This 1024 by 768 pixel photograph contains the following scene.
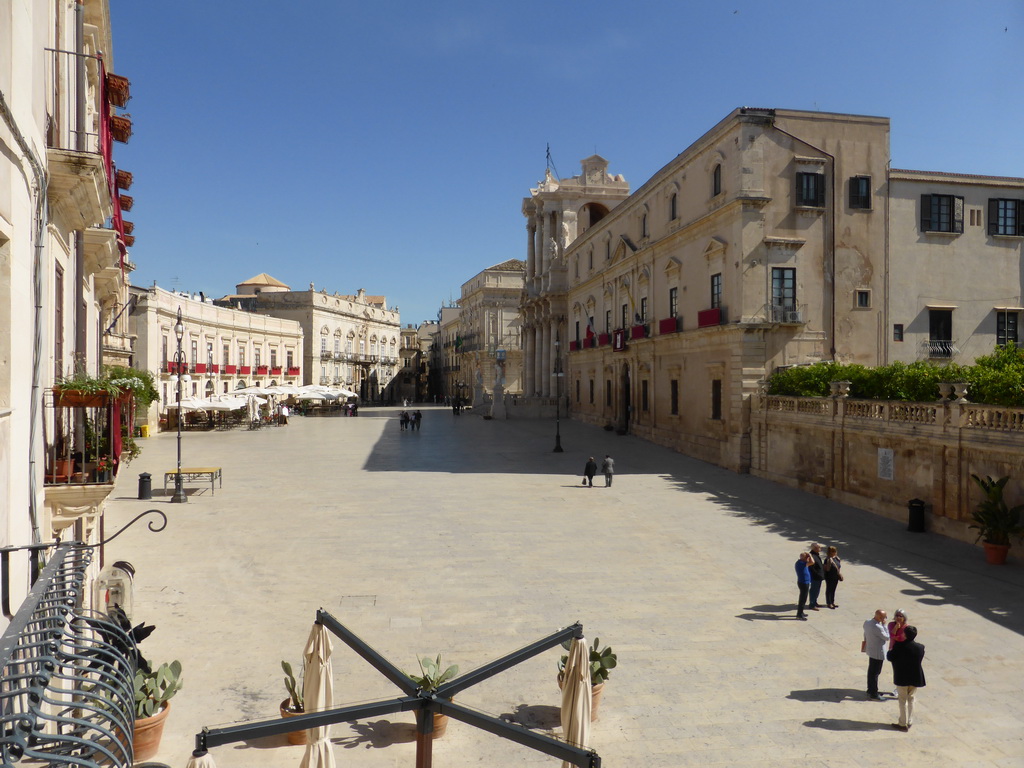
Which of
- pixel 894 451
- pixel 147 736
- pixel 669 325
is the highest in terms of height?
pixel 669 325

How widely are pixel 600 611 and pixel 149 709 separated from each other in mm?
6402

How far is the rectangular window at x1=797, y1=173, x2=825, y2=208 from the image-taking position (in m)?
25.1

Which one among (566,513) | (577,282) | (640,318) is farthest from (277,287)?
(566,513)

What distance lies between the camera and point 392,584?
12.2m

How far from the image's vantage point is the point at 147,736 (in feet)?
22.1

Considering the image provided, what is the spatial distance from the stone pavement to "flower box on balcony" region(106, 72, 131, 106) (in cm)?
848

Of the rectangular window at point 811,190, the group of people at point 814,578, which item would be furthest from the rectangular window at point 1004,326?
the group of people at point 814,578

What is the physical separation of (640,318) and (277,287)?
56516 millimetres

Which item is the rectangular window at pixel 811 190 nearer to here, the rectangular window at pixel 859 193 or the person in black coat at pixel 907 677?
the rectangular window at pixel 859 193

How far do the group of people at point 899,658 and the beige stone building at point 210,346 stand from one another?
34.0m

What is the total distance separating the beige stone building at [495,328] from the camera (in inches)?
3059

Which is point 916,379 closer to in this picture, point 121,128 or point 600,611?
point 600,611

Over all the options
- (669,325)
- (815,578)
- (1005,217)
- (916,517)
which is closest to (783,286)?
(669,325)

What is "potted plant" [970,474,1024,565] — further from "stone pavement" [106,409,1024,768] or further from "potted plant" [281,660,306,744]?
"potted plant" [281,660,306,744]
